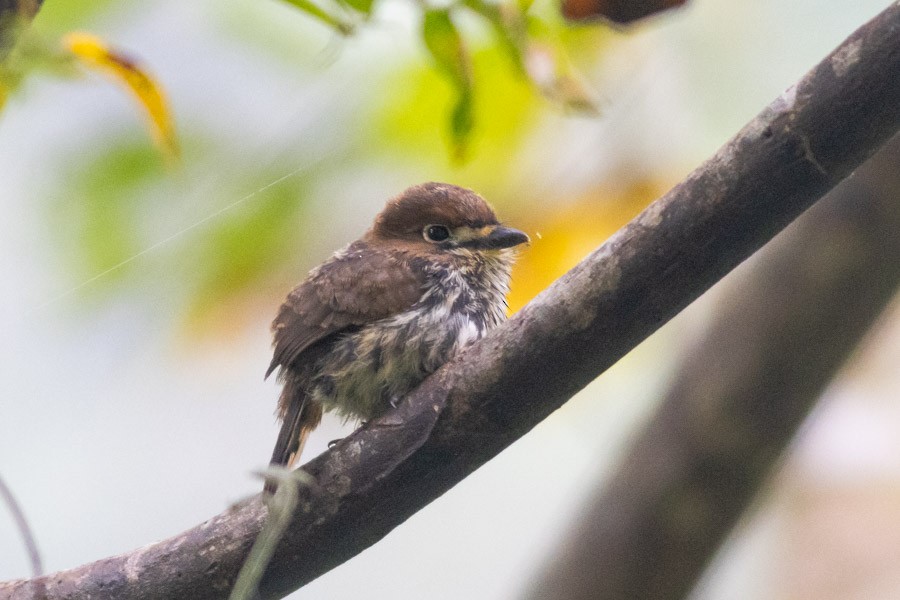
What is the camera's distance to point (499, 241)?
10.7ft

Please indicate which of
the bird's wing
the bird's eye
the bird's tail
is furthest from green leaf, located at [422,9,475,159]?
the bird's tail

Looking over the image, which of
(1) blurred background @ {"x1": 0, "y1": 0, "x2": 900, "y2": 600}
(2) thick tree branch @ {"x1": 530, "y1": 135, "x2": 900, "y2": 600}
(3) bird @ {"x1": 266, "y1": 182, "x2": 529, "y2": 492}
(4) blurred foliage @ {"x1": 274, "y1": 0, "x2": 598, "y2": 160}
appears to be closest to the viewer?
(4) blurred foliage @ {"x1": 274, "y1": 0, "x2": 598, "y2": 160}

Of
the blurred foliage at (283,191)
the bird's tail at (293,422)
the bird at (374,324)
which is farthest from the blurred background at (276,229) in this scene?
the bird's tail at (293,422)

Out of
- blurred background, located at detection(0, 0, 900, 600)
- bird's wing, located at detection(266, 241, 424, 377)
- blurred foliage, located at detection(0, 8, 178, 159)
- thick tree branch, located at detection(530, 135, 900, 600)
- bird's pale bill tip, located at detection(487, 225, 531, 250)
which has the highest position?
blurred background, located at detection(0, 0, 900, 600)

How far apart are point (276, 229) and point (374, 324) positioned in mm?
1554

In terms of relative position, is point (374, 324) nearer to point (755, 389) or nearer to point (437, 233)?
point (437, 233)

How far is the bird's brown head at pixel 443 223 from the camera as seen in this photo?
328 cm

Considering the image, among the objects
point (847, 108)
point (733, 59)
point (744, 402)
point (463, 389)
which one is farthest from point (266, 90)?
point (847, 108)

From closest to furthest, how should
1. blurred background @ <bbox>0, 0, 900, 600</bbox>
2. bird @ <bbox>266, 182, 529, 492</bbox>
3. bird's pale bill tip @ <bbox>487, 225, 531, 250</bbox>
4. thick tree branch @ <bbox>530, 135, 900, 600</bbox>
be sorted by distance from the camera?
bird @ <bbox>266, 182, 529, 492</bbox>
bird's pale bill tip @ <bbox>487, 225, 531, 250</bbox>
thick tree branch @ <bbox>530, 135, 900, 600</bbox>
blurred background @ <bbox>0, 0, 900, 600</bbox>

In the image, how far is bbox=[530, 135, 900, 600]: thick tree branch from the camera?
4.04 meters

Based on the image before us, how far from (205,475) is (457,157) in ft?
8.48

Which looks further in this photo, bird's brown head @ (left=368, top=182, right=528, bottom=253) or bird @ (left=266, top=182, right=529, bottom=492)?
bird's brown head @ (left=368, top=182, right=528, bottom=253)

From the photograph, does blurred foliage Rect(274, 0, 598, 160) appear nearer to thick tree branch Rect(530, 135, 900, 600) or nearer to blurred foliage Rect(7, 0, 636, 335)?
blurred foliage Rect(7, 0, 636, 335)

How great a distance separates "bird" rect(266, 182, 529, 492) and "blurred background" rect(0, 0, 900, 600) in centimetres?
79
